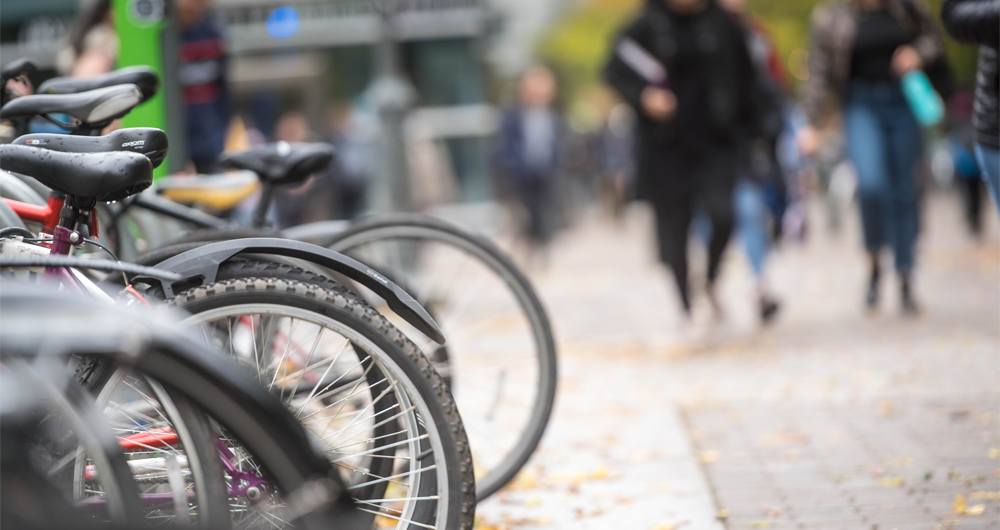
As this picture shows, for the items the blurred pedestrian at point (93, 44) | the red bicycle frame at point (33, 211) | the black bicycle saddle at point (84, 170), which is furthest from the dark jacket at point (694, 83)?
the black bicycle saddle at point (84, 170)

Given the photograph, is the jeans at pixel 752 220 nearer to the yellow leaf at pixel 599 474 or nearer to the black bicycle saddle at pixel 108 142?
the yellow leaf at pixel 599 474

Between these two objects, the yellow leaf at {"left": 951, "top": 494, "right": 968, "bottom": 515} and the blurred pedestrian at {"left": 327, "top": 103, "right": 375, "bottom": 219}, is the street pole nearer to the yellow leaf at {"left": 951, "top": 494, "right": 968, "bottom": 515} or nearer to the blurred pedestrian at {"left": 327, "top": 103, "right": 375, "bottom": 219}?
the blurred pedestrian at {"left": 327, "top": 103, "right": 375, "bottom": 219}

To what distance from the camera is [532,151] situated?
41.7 feet

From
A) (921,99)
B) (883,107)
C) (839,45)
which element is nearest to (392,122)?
(839,45)

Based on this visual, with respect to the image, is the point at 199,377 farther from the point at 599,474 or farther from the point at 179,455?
the point at 599,474

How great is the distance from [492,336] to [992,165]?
199cm

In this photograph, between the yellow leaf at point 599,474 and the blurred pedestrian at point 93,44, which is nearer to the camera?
the yellow leaf at point 599,474

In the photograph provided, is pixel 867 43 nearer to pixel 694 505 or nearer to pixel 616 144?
pixel 694 505

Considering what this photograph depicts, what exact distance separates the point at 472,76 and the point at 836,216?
7.72 metres

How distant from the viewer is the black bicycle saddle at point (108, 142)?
2301 millimetres

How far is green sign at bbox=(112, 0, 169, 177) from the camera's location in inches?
205

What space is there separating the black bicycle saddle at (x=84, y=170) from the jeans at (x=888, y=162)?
→ 211 inches

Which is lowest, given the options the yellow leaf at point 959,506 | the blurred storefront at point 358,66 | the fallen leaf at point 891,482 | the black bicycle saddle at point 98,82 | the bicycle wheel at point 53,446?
the yellow leaf at point 959,506

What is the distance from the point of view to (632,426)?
4598mm
